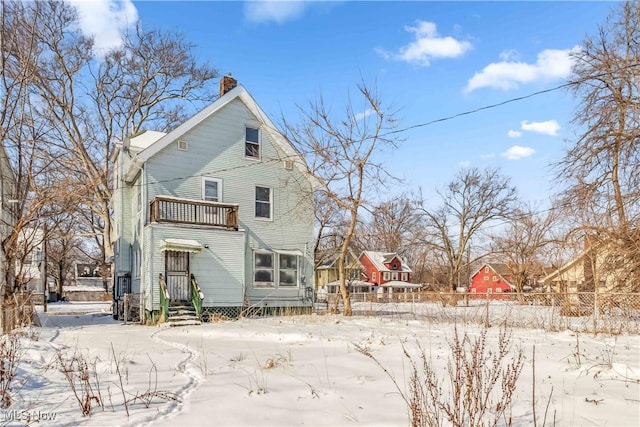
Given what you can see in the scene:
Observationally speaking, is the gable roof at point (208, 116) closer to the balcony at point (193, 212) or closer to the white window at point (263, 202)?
the white window at point (263, 202)

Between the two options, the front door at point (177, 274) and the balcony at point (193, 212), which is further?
the front door at point (177, 274)

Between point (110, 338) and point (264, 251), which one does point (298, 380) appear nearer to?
point (110, 338)

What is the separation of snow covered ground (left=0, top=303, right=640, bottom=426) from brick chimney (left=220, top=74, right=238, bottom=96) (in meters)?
12.6

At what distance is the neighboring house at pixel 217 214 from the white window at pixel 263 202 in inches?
1.6

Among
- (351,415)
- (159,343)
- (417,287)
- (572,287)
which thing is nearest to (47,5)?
(159,343)

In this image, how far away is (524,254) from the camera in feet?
119

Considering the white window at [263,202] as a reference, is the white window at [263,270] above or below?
below

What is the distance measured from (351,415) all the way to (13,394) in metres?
3.45

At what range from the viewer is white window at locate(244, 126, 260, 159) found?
1830cm

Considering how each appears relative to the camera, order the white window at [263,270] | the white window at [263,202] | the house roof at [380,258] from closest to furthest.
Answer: the white window at [263,270], the white window at [263,202], the house roof at [380,258]

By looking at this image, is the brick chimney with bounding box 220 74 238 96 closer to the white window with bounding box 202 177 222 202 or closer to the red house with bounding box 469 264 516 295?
the white window with bounding box 202 177 222 202

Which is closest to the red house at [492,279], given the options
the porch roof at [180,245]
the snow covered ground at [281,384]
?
the porch roof at [180,245]

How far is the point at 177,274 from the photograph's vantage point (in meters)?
15.9

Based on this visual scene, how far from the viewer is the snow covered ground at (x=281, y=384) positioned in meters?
4.15
